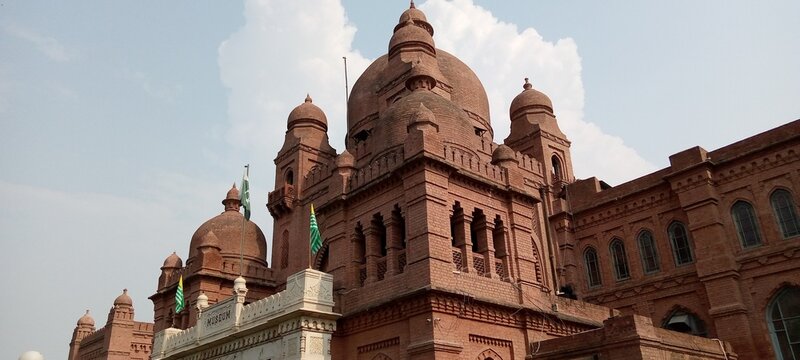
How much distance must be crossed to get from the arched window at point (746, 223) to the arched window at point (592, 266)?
510cm

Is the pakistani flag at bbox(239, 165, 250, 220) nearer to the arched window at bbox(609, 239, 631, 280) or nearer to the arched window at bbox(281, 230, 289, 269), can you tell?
the arched window at bbox(281, 230, 289, 269)

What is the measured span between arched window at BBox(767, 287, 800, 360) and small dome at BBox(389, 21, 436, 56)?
14.8m

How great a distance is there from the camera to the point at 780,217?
1894 cm

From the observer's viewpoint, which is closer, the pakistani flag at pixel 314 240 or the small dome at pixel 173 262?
the pakistani flag at pixel 314 240

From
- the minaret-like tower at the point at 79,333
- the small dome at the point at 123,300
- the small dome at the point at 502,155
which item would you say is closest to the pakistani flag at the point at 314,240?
the small dome at the point at 502,155

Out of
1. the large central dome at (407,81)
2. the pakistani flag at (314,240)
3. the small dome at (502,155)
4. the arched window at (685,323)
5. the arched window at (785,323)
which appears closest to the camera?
the pakistani flag at (314,240)

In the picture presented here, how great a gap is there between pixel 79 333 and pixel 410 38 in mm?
28217

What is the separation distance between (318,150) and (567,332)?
42.0ft

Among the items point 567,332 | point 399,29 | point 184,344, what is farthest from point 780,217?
point 184,344

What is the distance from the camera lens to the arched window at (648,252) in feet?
71.1

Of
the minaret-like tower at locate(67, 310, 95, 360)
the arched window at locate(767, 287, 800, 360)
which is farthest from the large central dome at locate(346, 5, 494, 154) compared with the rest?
the minaret-like tower at locate(67, 310, 95, 360)

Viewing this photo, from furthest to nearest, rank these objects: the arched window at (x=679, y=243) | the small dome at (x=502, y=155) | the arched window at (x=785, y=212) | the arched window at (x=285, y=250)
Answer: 1. the arched window at (x=285, y=250)
2. the arched window at (x=679, y=243)
3. the small dome at (x=502, y=155)
4. the arched window at (x=785, y=212)

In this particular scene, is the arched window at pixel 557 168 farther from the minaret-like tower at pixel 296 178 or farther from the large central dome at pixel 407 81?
the minaret-like tower at pixel 296 178

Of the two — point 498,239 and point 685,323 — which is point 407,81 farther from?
point 685,323
